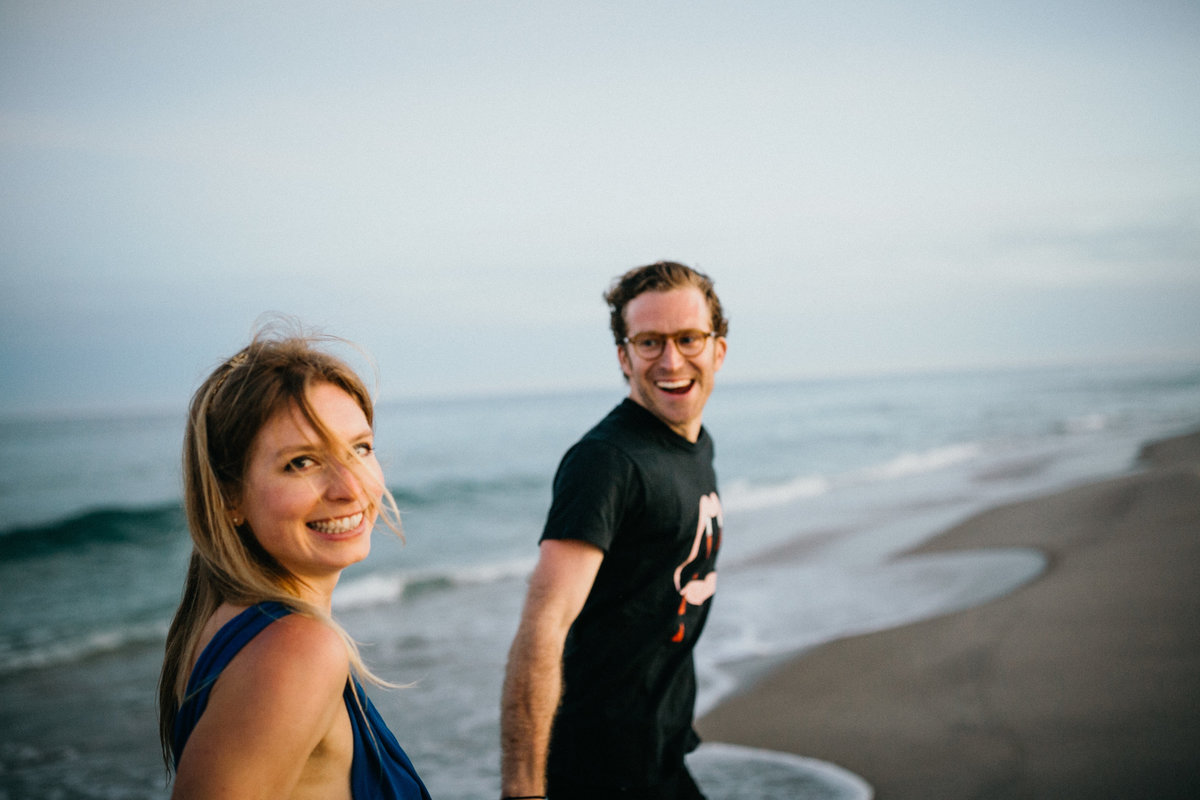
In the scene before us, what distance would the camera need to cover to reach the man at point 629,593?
7.83 ft

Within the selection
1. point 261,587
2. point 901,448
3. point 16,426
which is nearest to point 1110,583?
point 261,587

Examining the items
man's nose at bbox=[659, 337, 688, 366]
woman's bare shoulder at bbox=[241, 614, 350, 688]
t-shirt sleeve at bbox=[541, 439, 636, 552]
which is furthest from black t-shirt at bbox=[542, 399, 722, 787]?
woman's bare shoulder at bbox=[241, 614, 350, 688]

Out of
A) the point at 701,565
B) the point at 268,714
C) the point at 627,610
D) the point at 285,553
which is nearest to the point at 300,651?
the point at 268,714

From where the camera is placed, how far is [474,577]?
12234mm

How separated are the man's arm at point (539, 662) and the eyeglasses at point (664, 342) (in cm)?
87

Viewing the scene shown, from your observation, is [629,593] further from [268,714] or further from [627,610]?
[268,714]

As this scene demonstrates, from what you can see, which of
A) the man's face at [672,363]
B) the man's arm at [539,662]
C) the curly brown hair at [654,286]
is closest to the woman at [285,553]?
the man's arm at [539,662]

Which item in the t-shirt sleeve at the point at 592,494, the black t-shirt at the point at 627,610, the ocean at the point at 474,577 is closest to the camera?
the t-shirt sleeve at the point at 592,494

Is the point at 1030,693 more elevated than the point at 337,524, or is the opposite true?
the point at 337,524

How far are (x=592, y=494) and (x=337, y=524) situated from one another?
1.03 m

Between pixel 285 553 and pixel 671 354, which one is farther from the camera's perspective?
pixel 671 354

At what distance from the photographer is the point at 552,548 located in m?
2.50

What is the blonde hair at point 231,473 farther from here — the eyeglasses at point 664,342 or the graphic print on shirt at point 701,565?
the eyeglasses at point 664,342

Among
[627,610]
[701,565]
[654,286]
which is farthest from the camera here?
[654,286]
